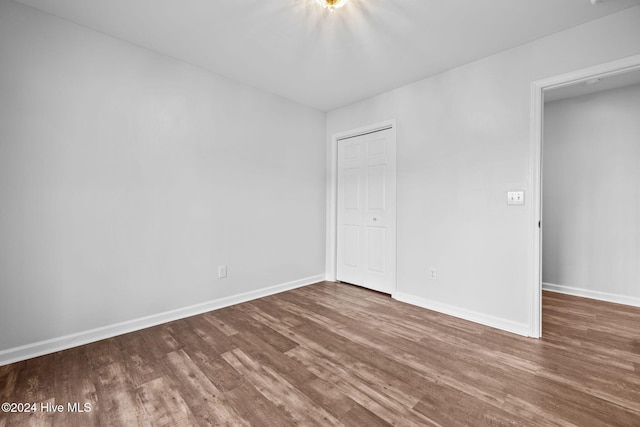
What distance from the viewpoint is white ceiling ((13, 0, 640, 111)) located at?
203 cm

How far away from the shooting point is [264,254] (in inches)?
137

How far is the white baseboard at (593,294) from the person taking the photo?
3.20 metres

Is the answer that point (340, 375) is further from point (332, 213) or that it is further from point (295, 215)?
point (332, 213)

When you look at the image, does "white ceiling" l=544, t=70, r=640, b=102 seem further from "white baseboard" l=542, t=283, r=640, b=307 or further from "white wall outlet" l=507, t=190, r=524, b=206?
"white baseboard" l=542, t=283, r=640, b=307

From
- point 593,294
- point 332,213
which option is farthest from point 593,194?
point 332,213

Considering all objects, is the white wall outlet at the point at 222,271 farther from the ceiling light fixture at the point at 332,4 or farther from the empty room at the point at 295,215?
the ceiling light fixture at the point at 332,4

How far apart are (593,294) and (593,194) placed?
127 centimetres

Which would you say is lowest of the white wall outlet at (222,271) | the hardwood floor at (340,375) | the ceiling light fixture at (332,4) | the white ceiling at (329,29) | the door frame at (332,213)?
the hardwood floor at (340,375)

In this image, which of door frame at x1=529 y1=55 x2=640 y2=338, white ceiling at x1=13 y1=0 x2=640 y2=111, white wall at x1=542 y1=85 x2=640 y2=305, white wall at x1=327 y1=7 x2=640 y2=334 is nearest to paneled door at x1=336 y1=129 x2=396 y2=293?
white wall at x1=327 y1=7 x2=640 y2=334

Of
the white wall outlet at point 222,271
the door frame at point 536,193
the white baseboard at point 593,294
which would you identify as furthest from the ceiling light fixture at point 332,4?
the white baseboard at point 593,294

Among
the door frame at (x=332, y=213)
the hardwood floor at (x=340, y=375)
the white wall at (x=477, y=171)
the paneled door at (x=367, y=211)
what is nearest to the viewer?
the hardwood floor at (x=340, y=375)

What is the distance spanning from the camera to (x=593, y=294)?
345 cm

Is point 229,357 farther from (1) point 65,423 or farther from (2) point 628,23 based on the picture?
(2) point 628,23

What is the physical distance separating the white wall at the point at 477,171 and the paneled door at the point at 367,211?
0.19 metres
